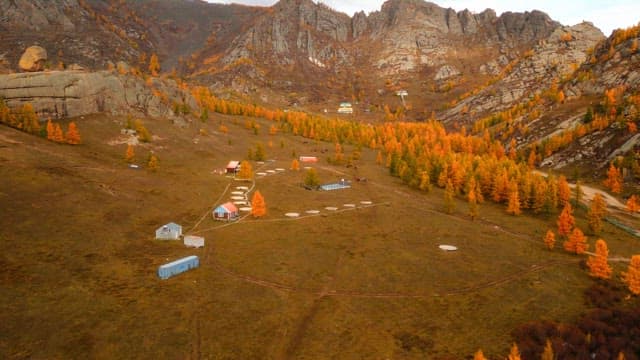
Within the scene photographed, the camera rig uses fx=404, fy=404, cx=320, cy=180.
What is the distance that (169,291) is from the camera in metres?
55.3

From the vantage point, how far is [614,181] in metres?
138

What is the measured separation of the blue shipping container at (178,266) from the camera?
5956cm

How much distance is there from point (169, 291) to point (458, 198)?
3847 inches

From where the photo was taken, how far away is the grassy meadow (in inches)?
1790

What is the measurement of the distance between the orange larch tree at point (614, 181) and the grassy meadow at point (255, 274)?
47.1 m

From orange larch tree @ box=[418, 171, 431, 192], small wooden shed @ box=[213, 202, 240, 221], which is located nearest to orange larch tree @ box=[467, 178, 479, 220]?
orange larch tree @ box=[418, 171, 431, 192]

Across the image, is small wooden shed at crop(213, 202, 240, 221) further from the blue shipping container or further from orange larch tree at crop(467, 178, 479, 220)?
orange larch tree at crop(467, 178, 479, 220)

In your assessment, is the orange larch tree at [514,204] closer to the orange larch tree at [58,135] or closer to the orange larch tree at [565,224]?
the orange larch tree at [565,224]

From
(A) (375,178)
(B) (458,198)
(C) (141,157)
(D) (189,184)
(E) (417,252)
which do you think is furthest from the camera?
(A) (375,178)

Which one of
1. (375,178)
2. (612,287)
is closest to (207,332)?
(612,287)

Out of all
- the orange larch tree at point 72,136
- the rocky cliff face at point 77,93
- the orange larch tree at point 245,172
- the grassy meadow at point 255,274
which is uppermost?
the rocky cliff face at point 77,93

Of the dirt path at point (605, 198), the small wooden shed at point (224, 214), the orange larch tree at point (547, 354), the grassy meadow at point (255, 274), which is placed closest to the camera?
the orange larch tree at point (547, 354)

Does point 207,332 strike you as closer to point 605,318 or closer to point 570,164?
point 605,318

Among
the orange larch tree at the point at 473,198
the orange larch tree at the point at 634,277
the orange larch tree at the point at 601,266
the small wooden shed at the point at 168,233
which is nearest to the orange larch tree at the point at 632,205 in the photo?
the orange larch tree at the point at 473,198
